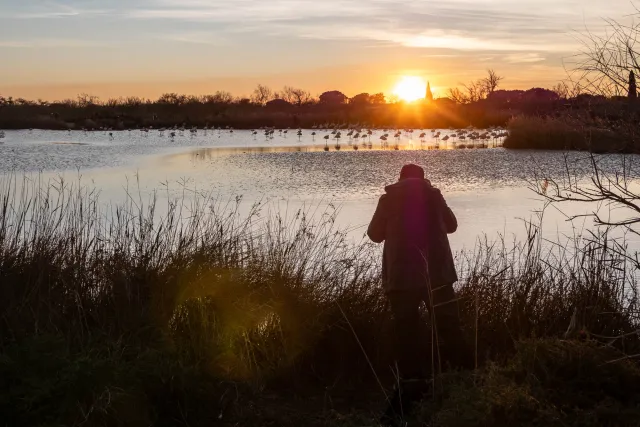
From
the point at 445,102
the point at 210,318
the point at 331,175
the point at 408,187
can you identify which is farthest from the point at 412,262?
the point at 445,102

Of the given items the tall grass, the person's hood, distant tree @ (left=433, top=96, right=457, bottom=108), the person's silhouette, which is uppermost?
distant tree @ (left=433, top=96, right=457, bottom=108)

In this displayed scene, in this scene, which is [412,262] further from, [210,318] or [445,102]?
[445,102]

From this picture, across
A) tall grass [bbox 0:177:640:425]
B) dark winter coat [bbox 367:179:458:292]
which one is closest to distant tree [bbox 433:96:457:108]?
tall grass [bbox 0:177:640:425]

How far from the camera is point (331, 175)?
2084 cm

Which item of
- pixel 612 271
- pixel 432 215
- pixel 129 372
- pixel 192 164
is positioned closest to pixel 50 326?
pixel 129 372

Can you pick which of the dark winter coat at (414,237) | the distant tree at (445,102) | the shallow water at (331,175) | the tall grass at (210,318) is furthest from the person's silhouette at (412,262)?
the distant tree at (445,102)

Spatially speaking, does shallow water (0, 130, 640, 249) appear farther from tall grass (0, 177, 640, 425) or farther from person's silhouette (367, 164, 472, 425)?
person's silhouette (367, 164, 472, 425)

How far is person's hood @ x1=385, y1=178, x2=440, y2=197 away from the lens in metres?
5.01

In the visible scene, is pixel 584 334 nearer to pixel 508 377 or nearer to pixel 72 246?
pixel 508 377

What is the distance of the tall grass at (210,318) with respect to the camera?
15.9 ft

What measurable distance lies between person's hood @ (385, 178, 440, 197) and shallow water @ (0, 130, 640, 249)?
4605 mm

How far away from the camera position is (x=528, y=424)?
3.89 m

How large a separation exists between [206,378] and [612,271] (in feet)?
12.1

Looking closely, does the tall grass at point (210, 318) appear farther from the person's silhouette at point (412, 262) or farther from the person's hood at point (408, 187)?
the person's hood at point (408, 187)
